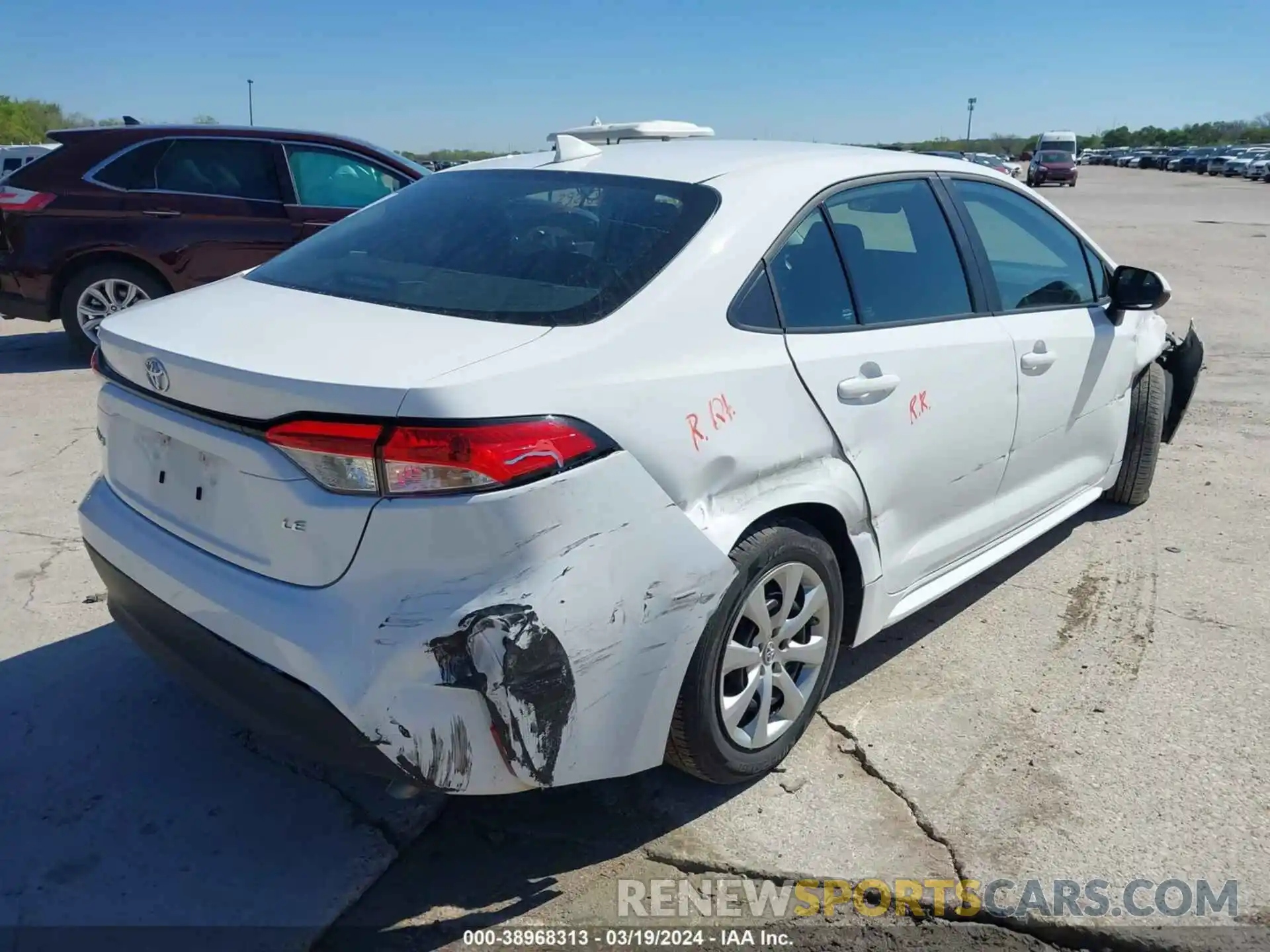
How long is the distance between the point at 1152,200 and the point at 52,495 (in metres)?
35.5

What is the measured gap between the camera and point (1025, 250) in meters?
4.15

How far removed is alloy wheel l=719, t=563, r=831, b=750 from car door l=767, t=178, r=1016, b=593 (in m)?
0.36

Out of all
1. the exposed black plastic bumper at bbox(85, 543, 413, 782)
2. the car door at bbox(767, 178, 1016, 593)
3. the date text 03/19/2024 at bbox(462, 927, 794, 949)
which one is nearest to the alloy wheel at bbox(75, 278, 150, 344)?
the exposed black plastic bumper at bbox(85, 543, 413, 782)

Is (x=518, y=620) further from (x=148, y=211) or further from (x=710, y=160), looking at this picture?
(x=148, y=211)

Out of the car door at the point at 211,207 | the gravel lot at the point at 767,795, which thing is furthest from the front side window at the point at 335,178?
the gravel lot at the point at 767,795

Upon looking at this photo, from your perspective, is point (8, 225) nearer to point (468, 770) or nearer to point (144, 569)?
point (144, 569)

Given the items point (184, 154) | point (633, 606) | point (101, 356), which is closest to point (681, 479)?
point (633, 606)

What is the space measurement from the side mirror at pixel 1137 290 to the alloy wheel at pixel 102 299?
6.60 metres

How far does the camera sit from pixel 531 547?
2.14 m

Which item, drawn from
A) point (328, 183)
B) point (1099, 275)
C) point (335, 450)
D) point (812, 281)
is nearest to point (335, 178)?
point (328, 183)

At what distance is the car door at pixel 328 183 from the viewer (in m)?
8.09

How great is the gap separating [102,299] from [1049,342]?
6.72 metres

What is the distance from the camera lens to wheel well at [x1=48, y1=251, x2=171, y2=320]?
24.7 feet

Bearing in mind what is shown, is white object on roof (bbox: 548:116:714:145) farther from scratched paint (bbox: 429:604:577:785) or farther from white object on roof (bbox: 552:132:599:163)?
scratched paint (bbox: 429:604:577:785)
